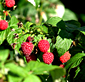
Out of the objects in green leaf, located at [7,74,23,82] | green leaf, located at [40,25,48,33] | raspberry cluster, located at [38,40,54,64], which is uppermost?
green leaf, located at [7,74,23,82]

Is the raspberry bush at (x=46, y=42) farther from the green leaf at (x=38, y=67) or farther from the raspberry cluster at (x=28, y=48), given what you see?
the green leaf at (x=38, y=67)

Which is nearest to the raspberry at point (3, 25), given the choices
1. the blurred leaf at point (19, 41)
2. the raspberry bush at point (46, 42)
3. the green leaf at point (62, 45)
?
the raspberry bush at point (46, 42)

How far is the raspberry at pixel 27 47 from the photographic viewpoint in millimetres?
975

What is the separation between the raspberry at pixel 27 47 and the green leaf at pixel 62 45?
0.16m

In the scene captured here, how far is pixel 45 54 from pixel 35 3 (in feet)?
1.04

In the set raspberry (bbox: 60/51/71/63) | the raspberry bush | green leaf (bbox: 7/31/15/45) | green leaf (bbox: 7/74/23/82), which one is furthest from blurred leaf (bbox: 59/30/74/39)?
green leaf (bbox: 7/74/23/82)

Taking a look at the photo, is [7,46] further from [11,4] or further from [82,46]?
[82,46]

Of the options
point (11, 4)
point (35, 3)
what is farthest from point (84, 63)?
point (11, 4)

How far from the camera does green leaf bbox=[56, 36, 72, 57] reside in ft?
3.26

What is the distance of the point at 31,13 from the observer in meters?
2.46

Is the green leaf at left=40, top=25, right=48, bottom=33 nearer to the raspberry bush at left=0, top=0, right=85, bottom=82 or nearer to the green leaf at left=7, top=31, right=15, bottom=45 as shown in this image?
the raspberry bush at left=0, top=0, right=85, bottom=82

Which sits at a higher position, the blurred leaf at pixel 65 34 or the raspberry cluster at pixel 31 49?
the blurred leaf at pixel 65 34

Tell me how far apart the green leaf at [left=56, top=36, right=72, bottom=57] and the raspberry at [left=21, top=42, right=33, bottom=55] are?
0.52ft

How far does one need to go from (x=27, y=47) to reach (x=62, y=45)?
8.2 inches
